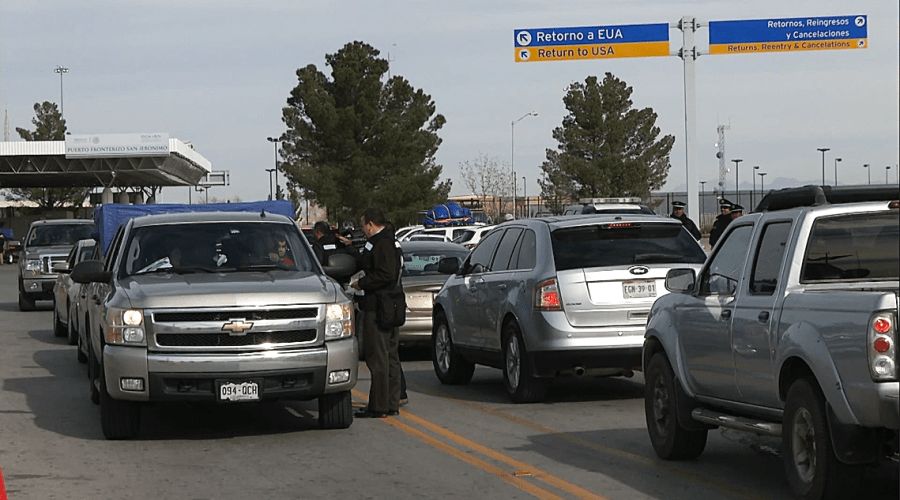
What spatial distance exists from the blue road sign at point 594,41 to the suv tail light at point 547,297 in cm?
2163

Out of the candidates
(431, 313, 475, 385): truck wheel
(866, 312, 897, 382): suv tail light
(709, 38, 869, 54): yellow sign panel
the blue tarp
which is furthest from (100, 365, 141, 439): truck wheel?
(709, 38, 869, 54): yellow sign panel

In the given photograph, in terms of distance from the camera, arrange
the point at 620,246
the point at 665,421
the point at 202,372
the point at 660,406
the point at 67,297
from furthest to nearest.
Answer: the point at 67,297 → the point at 620,246 → the point at 202,372 → the point at 660,406 → the point at 665,421

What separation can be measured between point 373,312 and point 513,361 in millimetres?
1624

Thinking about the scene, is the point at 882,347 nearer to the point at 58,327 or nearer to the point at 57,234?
the point at 58,327

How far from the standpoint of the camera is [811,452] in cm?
734

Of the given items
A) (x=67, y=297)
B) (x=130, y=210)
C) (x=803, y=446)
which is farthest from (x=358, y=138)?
(x=803, y=446)

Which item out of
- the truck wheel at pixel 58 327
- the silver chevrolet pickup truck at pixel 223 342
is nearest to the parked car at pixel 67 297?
the truck wheel at pixel 58 327

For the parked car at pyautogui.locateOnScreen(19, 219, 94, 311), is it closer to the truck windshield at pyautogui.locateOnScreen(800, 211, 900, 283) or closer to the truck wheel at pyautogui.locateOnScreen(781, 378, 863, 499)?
the truck windshield at pyautogui.locateOnScreen(800, 211, 900, 283)

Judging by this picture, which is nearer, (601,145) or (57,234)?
(57,234)

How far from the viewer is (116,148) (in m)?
75.9

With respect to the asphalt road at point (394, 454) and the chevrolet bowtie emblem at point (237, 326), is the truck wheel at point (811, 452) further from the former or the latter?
the chevrolet bowtie emblem at point (237, 326)

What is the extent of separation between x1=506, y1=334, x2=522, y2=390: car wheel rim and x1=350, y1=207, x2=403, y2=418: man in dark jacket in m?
1.21

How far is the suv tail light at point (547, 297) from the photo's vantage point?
12.1 m

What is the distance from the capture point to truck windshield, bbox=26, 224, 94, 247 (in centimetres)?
3022
